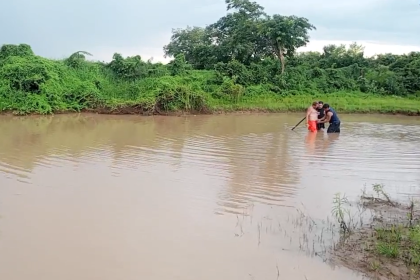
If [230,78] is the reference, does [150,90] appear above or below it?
below

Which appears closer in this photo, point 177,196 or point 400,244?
point 400,244

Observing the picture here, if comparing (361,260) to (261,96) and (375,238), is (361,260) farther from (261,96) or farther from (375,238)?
(261,96)

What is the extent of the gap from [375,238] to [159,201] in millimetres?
2734

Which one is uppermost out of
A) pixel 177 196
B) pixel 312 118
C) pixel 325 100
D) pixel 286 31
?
pixel 286 31

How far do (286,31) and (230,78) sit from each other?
3401 mm

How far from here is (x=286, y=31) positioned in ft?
70.9

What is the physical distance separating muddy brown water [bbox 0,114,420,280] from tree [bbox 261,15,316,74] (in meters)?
9.85

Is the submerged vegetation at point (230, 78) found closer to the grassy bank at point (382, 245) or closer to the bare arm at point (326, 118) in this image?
the bare arm at point (326, 118)

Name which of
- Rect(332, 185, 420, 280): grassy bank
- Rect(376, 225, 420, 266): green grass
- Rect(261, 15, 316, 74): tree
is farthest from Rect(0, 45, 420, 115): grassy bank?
Rect(376, 225, 420, 266): green grass

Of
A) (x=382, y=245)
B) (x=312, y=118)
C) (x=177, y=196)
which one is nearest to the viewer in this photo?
(x=382, y=245)

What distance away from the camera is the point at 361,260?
13.5ft

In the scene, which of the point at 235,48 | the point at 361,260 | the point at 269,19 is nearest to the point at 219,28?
the point at 235,48

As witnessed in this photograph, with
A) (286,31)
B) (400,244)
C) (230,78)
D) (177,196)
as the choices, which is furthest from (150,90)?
(400,244)

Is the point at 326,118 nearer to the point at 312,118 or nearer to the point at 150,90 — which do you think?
the point at 312,118
